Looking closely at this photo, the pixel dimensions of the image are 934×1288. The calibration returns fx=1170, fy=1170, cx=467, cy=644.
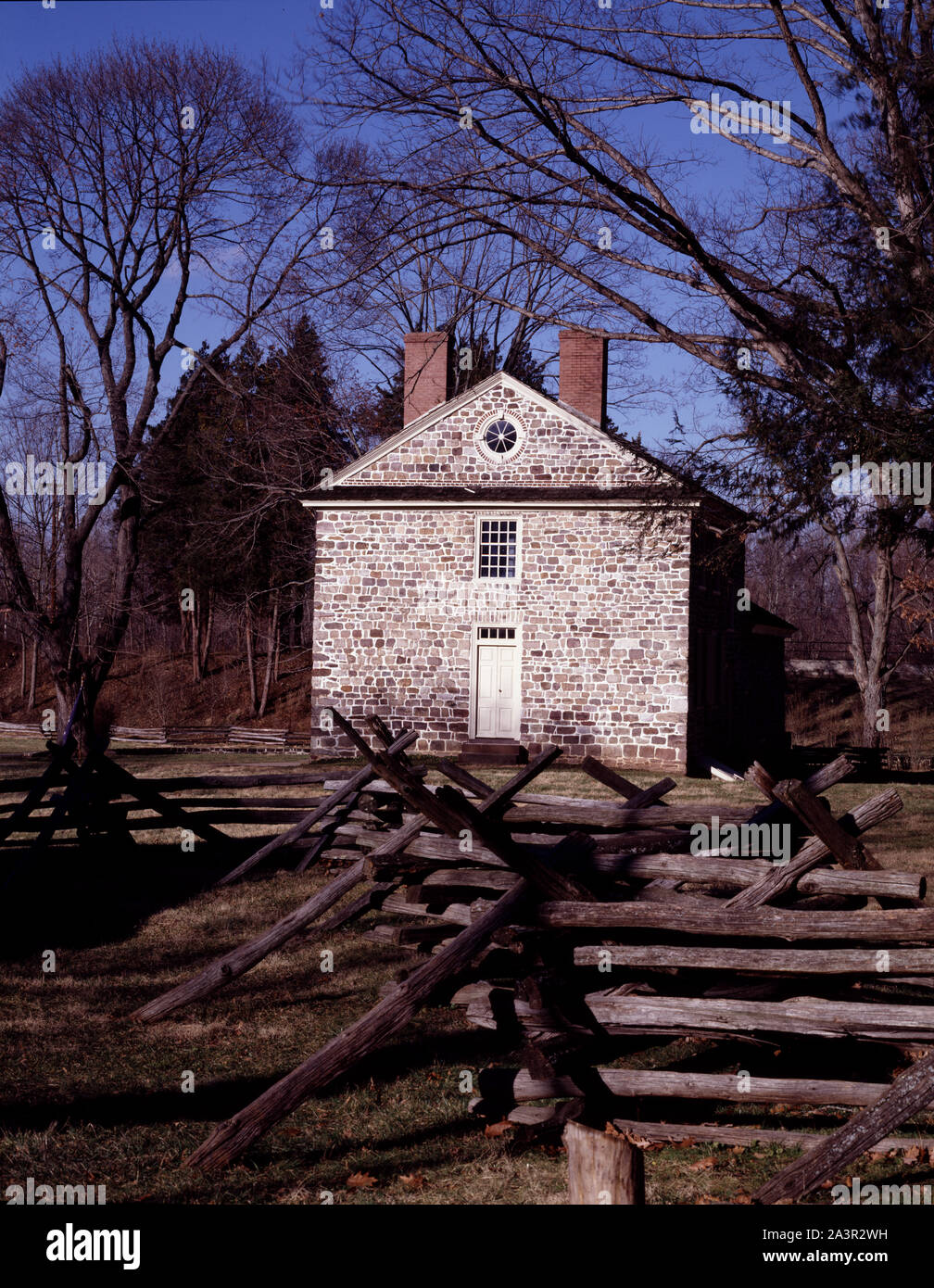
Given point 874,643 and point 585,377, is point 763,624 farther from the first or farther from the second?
point 585,377

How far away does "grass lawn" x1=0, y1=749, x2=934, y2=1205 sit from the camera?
4668 mm

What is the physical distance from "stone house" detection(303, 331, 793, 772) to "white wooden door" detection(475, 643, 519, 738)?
0.08 ft

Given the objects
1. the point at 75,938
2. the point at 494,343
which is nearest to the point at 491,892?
the point at 75,938

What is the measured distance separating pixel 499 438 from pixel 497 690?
16.5 feet

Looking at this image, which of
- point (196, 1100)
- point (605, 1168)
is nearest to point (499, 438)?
point (196, 1100)

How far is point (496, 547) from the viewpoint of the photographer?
2330cm

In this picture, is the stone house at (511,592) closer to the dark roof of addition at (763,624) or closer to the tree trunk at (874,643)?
the dark roof of addition at (763,624)

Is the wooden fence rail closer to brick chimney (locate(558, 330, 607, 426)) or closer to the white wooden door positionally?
the white wooden door

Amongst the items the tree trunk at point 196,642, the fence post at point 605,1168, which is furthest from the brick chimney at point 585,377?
the tree trunk at point 196,642

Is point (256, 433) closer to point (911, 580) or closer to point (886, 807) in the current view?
point (911, 580)

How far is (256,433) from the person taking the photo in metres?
30.7

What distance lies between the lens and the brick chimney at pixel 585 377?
23375mm

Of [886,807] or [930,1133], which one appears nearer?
[930,1133]

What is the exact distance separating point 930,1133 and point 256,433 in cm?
2762
